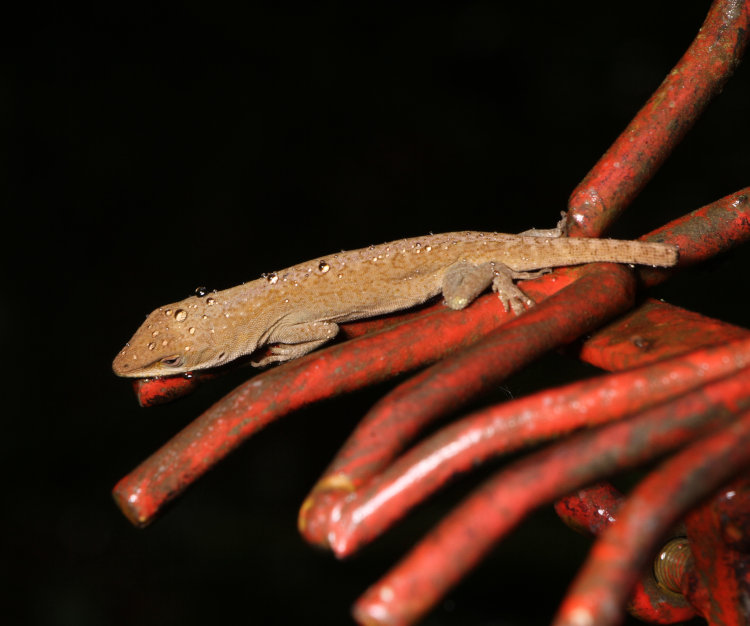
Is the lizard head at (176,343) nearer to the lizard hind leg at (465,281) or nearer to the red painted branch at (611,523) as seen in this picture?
the lizard hind leg at (465,281)

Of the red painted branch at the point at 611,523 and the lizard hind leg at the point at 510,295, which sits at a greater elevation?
the lizard hind leg at the point at 510,295

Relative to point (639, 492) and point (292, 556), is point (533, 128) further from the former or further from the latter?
point (639, 492)

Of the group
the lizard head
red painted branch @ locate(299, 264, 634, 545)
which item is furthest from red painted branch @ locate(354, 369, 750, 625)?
the lizard head

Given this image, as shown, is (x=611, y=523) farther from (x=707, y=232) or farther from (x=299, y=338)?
Result: (x=299, y=338)

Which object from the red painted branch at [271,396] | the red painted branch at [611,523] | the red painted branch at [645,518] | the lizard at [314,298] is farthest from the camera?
the lizard at [314,298]

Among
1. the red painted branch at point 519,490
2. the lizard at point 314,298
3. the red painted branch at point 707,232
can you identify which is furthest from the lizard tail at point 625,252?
the red painted branch at point 519,490

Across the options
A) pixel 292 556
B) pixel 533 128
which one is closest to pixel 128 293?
pixel 292 556
